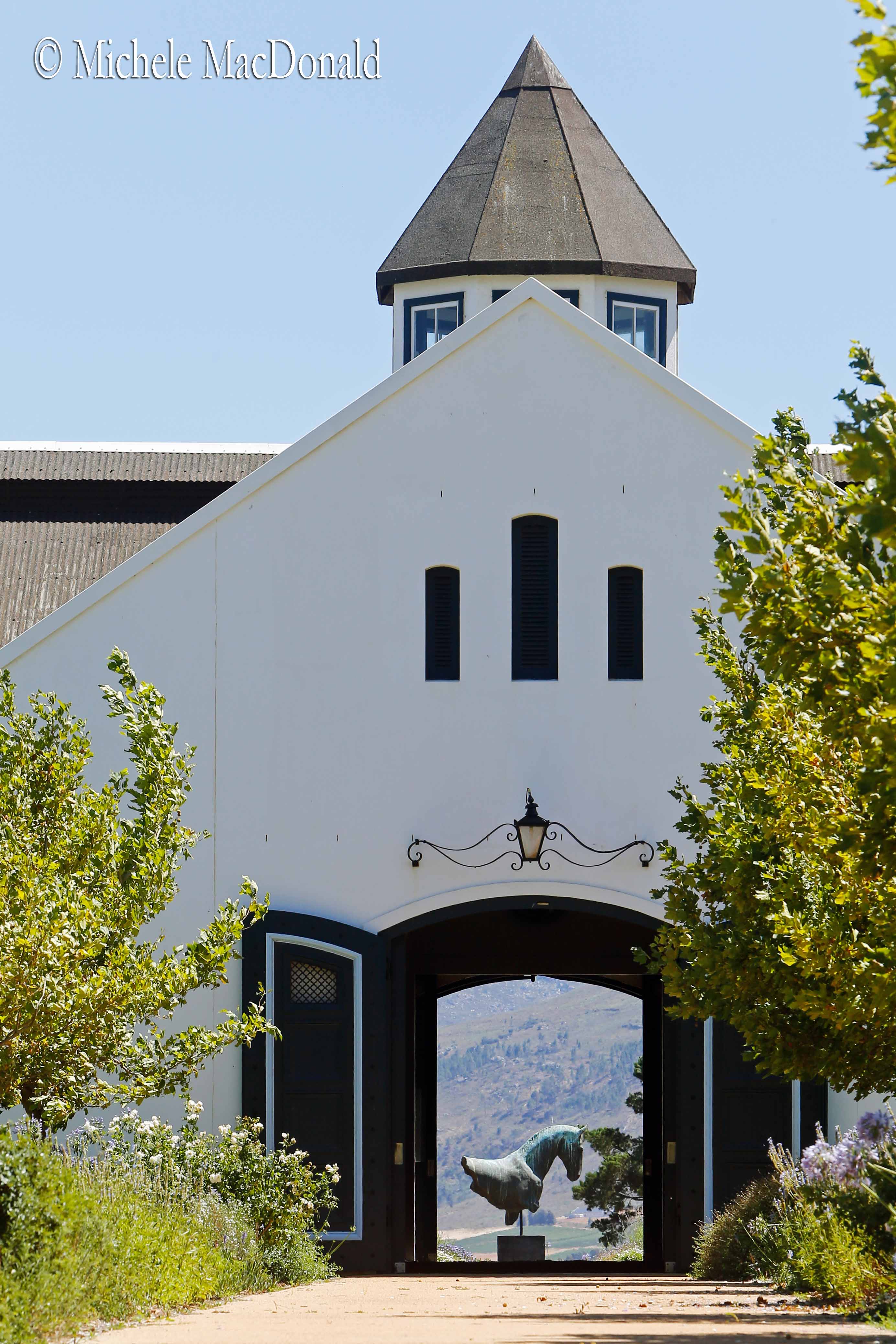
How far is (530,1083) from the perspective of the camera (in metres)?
59.9

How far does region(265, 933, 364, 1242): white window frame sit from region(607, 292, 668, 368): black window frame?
1130cm

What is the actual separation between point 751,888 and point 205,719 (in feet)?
20.5

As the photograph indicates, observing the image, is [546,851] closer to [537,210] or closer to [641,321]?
[641,321]

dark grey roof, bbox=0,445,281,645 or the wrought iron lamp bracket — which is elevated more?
dark grey roof, bbox=0,445,281,645

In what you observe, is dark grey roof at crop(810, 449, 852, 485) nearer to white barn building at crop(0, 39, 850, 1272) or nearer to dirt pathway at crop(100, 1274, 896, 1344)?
white barn building at crop(0, 39, 850, 1272)

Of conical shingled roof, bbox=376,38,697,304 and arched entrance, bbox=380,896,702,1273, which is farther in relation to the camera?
conical shingled roof, bbox=376,38,697,304

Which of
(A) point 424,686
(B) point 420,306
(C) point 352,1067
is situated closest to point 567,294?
(B) point 420,306

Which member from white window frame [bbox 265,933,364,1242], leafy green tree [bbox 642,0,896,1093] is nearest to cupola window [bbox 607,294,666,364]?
leafy green tree [bbox 642,0,896,1093]

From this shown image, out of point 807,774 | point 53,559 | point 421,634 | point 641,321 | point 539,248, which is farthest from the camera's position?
point 641,321

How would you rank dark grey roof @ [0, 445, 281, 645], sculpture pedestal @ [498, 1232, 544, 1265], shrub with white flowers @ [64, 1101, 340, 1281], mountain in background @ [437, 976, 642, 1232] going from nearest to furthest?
shrub with white flowers @ [64, 1101, 340, 1281] → dark grey roof @ [0, 445, 281, 645] → sculpture pedestal @ [498, 1232, 544, 1265] → mountain in background @ [437, 976, 642, 1232]

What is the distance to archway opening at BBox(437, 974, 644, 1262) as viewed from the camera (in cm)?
5781

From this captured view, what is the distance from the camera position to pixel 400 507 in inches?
602

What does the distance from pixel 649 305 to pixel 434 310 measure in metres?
2.89

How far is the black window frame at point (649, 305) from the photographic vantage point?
2345 cm
